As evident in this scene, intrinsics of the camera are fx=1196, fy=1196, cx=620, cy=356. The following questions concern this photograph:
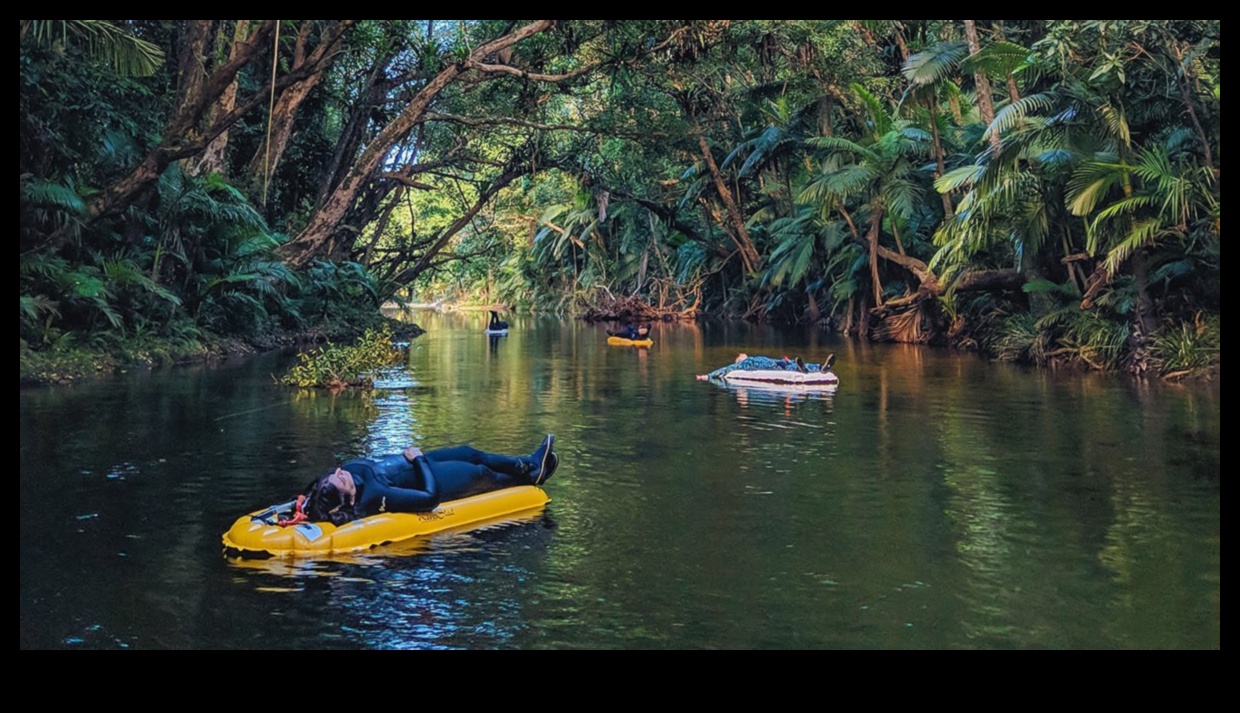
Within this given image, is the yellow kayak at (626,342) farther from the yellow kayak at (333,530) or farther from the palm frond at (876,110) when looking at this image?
the yellow kayak at (333,530)

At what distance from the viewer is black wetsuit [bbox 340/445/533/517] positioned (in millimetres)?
8305

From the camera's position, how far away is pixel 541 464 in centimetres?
965

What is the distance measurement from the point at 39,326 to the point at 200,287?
4951mm

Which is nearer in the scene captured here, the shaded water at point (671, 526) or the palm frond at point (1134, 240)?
the shaded water at point (671, 526)

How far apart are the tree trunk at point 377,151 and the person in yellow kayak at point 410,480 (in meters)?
12.6

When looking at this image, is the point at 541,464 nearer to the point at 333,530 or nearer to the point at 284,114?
the point at 333,530

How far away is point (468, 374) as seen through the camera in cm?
2133

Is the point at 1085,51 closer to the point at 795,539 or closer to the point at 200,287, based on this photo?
the point at 795,539

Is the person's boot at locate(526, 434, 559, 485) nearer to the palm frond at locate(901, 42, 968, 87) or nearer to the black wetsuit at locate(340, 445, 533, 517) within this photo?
the black wetsuit at locate(340, 445, 533, 517)

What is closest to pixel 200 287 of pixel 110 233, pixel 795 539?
pixel 110 233

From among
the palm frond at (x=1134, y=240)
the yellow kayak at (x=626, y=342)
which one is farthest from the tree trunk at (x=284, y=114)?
the palm frond at (x=1134, y=240)

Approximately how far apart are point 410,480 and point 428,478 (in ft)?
0.50

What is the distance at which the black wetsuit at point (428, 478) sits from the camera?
8305 millimetres

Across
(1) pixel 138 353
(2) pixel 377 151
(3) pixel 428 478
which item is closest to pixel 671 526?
(3) pixel 428 478
